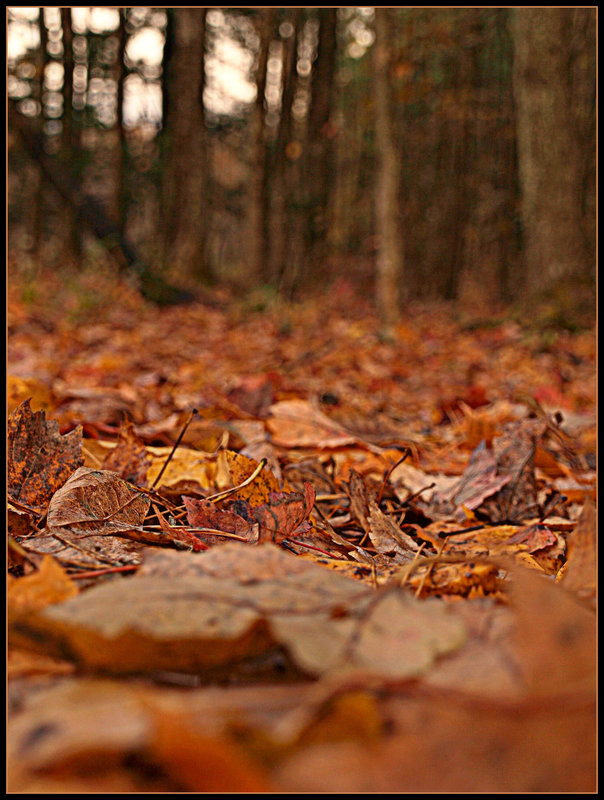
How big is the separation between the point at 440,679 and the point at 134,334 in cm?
548

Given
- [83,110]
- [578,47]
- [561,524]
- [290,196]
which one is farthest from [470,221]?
[561,524]

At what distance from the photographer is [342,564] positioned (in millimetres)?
906

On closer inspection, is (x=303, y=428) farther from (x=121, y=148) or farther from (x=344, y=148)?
(x=344, y=148)

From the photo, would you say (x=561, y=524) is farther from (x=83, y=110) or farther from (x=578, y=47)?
(x=83, y=110)

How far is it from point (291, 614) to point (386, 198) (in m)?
6.70

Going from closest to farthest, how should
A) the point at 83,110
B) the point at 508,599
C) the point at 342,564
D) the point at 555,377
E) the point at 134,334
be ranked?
the point at 508,599
the point at 342,564
the point at 555,377
the point at 134,334
the point at 83,110

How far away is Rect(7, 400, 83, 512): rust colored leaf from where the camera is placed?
3.56 ft

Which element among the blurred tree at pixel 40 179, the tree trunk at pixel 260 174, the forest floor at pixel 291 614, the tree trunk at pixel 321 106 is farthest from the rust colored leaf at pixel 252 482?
the tree trunk at pixel 321 106

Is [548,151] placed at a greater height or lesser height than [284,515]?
greater

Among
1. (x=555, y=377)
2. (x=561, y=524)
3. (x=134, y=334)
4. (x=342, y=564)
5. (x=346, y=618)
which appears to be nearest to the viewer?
(x=346, y=618)

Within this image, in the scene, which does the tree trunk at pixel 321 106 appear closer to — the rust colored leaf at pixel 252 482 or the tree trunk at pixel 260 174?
the tree trunk at pixel 260 174

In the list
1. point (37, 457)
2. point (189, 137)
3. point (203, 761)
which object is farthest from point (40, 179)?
point (203, 761)

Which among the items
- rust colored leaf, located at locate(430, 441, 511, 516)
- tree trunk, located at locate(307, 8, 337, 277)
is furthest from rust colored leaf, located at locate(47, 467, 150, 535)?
tree trunk, located at locate(307, 8, 337, 277)

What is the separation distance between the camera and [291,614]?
0.56m
